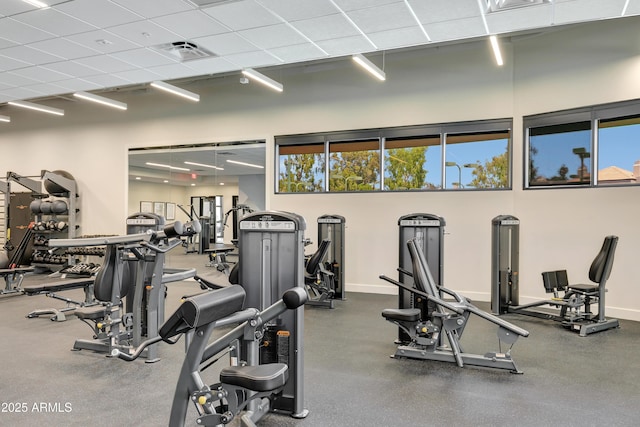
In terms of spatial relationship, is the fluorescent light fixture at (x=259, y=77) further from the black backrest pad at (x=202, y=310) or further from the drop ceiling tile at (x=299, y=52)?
the black backrest pad at (x=202, y=310)

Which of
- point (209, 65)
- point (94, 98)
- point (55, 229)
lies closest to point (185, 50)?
point (209, 65)

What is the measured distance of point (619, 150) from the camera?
586 centimetres

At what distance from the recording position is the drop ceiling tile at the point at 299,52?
5371mm

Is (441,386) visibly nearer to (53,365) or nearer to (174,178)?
(53,365)

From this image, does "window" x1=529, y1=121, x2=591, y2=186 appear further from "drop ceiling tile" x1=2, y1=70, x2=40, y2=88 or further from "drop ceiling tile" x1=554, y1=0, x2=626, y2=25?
"drop ceiling tile" x1=2, y1=70, x2=40, y2=88

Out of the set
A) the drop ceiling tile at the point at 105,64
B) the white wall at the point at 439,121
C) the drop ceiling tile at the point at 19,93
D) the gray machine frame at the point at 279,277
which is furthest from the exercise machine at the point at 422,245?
the drop ceiling tile at the point at 19,93

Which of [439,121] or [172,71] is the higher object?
[172,71]

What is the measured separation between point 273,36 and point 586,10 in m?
3.19

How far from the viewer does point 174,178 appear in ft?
30.0

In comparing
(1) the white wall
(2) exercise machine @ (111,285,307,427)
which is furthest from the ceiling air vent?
(2) exercise machine @ (111,285,307,427)

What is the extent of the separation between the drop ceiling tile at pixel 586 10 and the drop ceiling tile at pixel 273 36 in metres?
2.67

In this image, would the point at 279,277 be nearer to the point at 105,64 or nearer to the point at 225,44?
the point at 225,44

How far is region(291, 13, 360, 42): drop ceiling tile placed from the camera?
460cm

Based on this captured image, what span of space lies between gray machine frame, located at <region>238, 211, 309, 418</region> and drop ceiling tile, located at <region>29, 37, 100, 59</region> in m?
3.91
